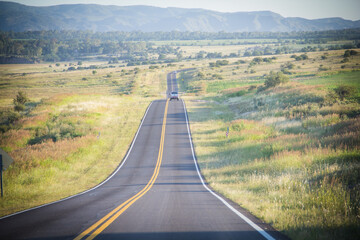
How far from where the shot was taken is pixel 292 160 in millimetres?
12945

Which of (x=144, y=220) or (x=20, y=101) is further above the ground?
(x=144, y=220)

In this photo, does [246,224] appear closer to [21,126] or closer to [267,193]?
[267,193]

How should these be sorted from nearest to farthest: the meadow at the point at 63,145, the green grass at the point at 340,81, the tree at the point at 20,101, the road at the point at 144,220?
the road at the point at 144,220
the meadow at the point at 63,145
the green grass at the point at 340,81
the tree at the point at 20,101

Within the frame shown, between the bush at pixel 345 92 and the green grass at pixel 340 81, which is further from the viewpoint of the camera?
the green grass at pixel 340 81

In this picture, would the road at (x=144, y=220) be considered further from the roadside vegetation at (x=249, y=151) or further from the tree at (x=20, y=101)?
the tree at (x=20, y=101)

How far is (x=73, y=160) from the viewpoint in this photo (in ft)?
66.3

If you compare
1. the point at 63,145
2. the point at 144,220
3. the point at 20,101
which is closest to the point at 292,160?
the point at 144,220

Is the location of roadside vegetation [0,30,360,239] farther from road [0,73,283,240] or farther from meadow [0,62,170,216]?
road [0,73,283,240]

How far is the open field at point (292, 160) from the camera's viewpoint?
21.5 ft

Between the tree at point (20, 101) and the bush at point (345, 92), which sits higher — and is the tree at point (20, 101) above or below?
below

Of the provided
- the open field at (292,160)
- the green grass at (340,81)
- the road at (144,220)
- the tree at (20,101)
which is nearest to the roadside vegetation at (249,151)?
the open field at (292,160)

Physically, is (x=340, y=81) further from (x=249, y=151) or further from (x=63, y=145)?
(x=63, y=145)

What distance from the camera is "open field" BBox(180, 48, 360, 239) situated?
21.5ft

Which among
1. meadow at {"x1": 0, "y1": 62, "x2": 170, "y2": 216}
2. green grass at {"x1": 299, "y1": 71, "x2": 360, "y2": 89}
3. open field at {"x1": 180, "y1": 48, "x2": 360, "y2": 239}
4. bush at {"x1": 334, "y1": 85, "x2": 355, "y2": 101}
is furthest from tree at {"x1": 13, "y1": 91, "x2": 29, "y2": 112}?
green grass at {"x1": 299, "y1": 71, "x2": 360, "y2": 89}
